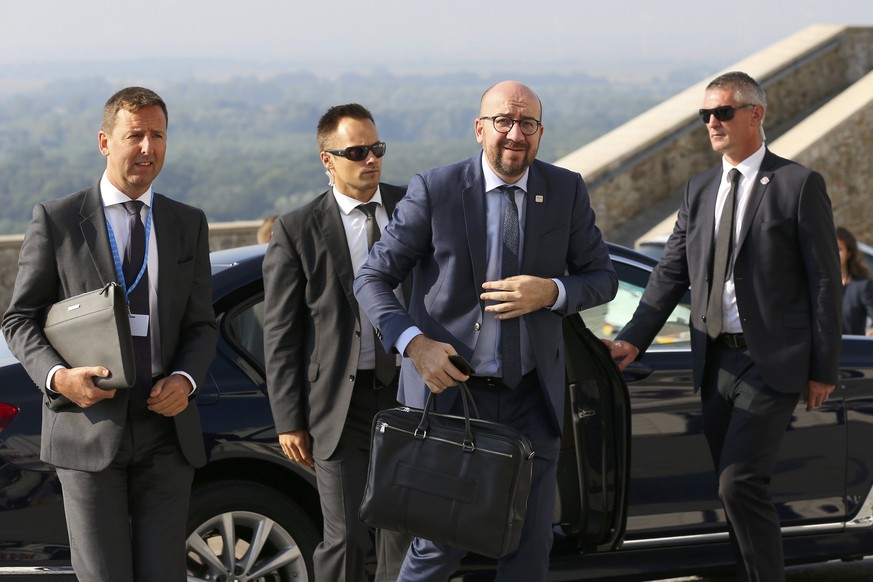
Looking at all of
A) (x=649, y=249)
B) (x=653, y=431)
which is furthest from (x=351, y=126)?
(x=649, y=249)

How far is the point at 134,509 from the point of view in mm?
3482

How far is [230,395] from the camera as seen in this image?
4.32 meters

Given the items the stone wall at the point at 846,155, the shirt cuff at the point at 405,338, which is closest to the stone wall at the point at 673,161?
the stone wall at the point at 846,155

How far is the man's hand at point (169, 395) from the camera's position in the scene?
3.40m

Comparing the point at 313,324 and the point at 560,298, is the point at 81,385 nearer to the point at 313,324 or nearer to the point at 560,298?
the point at 313,324

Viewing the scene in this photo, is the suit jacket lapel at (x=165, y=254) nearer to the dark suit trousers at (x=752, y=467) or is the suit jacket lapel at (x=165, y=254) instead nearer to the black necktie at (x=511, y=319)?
the black necktie at (x=511, y=319)

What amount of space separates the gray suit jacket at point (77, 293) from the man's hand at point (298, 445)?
0.57 metres

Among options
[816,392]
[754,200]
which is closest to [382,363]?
[754,200]

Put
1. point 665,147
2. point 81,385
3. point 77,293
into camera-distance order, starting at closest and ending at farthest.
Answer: point 81,385 → point 77,293 → point 665,147

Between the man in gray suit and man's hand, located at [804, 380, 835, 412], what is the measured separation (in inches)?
77.9

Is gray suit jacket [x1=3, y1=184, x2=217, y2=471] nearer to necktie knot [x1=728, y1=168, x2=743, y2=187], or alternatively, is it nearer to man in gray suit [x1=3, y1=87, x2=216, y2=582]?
man in gray suit [x1=3, y1=87, x2=216, y2=582]

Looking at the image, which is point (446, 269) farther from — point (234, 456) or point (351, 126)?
point (234, 456)

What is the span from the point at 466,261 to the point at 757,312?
111 centimetres

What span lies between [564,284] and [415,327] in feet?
1.42
